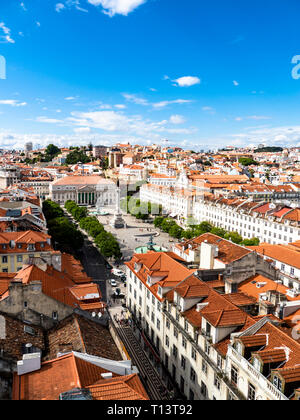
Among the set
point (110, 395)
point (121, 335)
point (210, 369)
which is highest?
point (110, 395)

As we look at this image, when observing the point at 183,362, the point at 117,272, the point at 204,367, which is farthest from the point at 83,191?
the point at 204,367

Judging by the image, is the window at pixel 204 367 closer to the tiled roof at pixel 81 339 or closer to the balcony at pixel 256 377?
the balcony at pixel 256 377

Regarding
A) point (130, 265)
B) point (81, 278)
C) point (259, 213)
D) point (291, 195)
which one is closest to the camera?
point (81, 278)

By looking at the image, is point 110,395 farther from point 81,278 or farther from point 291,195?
point 291,195

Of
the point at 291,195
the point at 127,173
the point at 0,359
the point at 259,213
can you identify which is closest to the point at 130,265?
the point at 0,359

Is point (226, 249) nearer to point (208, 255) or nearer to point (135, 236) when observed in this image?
point (208, 255)

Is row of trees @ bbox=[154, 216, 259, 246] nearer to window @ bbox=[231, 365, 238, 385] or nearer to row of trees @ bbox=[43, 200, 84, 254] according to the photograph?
row of trees @ bbox=[43, 200, 84, 254]
